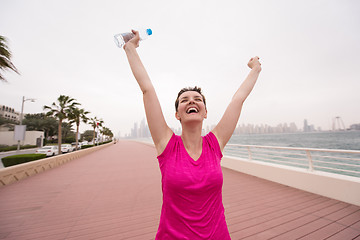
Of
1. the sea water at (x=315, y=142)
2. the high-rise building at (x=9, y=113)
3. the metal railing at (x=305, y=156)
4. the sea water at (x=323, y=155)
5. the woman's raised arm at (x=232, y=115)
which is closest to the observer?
the woman's raised arm at (x=232, y=115)

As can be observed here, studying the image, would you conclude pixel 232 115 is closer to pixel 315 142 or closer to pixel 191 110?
pixel 191 110

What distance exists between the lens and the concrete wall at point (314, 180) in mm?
3516

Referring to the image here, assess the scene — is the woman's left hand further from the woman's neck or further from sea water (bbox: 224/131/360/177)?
sea water (bbox: 224/131/360/177)

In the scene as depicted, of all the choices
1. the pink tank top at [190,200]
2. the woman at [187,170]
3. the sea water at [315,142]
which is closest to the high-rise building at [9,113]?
the woman at [187,170]

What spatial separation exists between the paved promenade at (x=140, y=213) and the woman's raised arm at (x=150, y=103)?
2425mm

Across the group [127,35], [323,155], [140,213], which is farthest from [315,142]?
[127,35]

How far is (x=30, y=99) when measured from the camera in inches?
646

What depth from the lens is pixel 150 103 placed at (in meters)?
1.02

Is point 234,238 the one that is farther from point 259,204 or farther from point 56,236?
point 56,236

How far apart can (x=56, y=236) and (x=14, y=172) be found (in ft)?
17.5

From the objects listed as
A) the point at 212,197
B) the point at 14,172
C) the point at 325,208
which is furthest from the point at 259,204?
the point at 14,172

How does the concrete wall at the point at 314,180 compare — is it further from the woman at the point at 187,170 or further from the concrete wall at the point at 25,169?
the concrete wall at the point at 25,169

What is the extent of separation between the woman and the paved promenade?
2.18m

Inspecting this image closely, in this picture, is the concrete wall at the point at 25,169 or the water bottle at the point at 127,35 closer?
the water bottle at the point at 127,35
